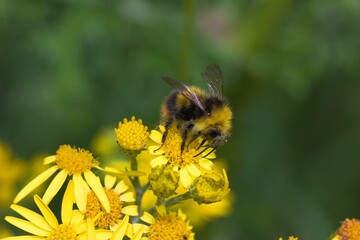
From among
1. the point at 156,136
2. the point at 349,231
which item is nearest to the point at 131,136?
the point at 156,136

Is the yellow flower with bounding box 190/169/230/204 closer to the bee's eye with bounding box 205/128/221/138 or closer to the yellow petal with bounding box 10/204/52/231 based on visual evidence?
the bee's eye with bounding box 205/128/221/138

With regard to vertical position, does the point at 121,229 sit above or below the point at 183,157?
below

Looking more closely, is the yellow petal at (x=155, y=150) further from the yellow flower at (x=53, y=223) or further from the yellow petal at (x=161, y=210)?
the yellow flower at (x=53, y=223)

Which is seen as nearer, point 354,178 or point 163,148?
point 163,148

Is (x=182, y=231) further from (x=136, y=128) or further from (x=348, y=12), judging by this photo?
(x=348, y=12)

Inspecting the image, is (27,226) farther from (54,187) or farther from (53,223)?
(54,187)

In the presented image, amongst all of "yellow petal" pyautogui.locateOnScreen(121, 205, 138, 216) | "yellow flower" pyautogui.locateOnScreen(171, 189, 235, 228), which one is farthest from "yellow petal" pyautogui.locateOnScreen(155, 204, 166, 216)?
"yellow flower" pyautogui.locateOnScreen(171, 189, 235, 228)

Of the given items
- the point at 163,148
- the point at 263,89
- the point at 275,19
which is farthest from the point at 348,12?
the point at 163,148
